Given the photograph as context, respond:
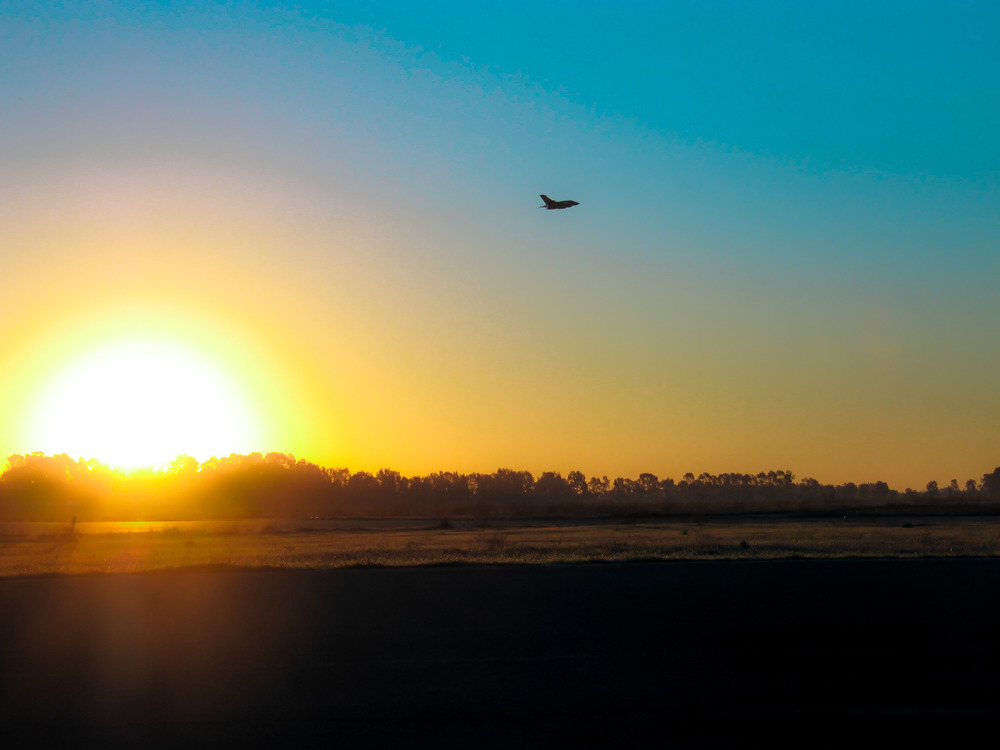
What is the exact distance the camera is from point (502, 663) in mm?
9156

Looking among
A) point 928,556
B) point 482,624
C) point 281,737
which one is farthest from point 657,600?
point 928,556

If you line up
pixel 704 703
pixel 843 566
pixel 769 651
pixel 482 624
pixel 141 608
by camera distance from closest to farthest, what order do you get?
pixel 704 703, pixel 769 651, pixel 482 624, pixel 141 608, pixel 843 566

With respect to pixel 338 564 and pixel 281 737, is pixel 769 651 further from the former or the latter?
pixel 338 564

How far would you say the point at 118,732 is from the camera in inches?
266

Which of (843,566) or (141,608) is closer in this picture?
(141,608)

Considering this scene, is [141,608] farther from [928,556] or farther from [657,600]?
[928,556]

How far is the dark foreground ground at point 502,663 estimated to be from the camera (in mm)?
6793

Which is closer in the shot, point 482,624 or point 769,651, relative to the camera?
point 769,651

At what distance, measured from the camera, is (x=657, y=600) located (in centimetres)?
1348

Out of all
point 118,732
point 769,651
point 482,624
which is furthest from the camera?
point 482,624

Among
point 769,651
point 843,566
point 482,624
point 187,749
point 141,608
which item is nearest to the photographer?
point 187,749

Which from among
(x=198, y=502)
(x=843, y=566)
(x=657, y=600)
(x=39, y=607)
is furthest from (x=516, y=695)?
(x=198, y=502)

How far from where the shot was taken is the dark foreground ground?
6.79 m

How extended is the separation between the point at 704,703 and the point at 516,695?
1.75m
